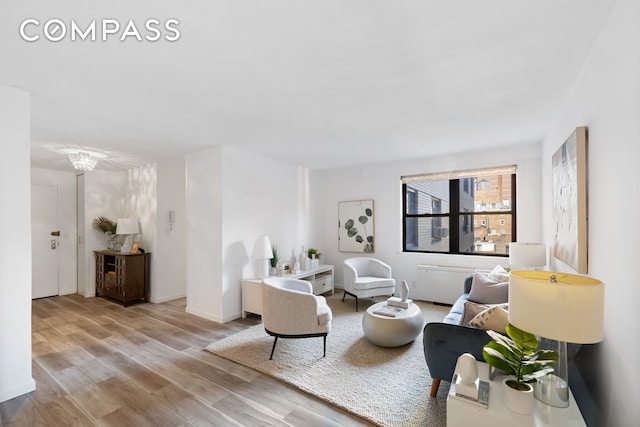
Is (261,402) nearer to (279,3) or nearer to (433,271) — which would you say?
(279,3)

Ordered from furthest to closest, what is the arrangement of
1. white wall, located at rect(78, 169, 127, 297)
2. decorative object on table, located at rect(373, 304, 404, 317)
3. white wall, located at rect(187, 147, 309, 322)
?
white wall, located at rect(78, 169, 127, 297) < white wall, located at rect(187, 147, 309, 322) < decorative object on table, located at rect(373, 304, 404, 317)

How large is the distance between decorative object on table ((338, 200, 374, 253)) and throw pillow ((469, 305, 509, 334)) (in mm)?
3298

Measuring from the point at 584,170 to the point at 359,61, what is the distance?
157 cm

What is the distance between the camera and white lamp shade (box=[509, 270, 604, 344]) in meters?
1.11

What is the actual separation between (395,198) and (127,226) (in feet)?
15.1

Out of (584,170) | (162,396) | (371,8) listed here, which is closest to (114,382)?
(162,396)

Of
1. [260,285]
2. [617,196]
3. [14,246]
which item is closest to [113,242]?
[260,285]

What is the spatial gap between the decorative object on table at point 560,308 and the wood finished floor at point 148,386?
1.38 m

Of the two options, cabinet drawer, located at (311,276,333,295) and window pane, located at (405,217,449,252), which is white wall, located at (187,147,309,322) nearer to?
cabinet drawer, located at (311,276,333,295)

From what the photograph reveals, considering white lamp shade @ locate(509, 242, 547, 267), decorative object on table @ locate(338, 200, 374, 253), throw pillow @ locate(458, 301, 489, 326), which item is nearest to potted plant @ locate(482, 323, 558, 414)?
throw pillow @ locate(458, 301, 489, 326)

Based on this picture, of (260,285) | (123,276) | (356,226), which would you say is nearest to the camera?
(260,285)

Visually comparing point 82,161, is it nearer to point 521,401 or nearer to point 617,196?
point 521,401

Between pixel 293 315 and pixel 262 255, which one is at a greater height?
pixel 262 255

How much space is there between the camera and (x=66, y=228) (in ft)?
17.2
